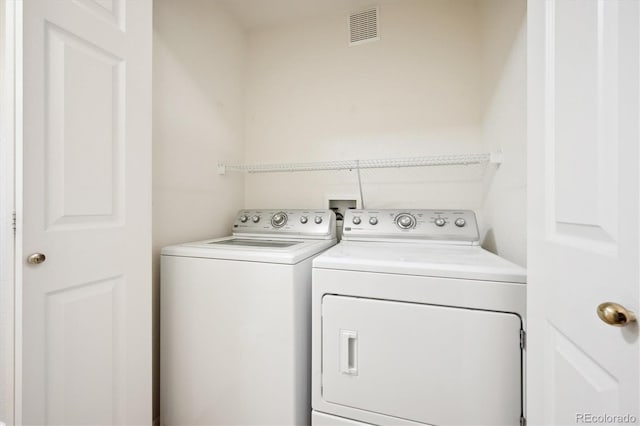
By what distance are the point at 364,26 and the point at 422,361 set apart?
221 centimetres

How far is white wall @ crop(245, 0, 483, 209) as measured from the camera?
194cm

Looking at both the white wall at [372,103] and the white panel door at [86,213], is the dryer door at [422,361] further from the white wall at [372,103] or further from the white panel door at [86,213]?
the white wall at [372,103]

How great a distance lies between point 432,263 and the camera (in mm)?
A: 1180

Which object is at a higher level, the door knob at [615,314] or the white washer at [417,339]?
the door knob at [615,314]

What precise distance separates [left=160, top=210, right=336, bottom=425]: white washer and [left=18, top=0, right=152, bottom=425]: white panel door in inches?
6.3

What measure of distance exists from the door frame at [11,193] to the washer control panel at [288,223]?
3.96 feet

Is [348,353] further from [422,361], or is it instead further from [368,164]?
[368,164]

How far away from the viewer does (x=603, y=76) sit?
58cm

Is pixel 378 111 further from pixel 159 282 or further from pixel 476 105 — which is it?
pixel 159 282

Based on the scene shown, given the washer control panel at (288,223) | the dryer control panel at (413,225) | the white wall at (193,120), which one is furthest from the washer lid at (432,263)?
the white wall at (193,120)

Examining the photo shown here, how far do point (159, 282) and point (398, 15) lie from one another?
2378 millimetres

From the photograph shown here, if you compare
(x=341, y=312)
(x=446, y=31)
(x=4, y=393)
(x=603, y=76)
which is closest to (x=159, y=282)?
(x=4, y=393)

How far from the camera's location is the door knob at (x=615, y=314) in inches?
19.6

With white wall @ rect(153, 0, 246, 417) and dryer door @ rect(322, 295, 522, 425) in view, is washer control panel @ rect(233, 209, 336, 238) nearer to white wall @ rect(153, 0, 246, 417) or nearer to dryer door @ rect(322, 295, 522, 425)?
white wall @ rect(153, 0, 246, 417)
